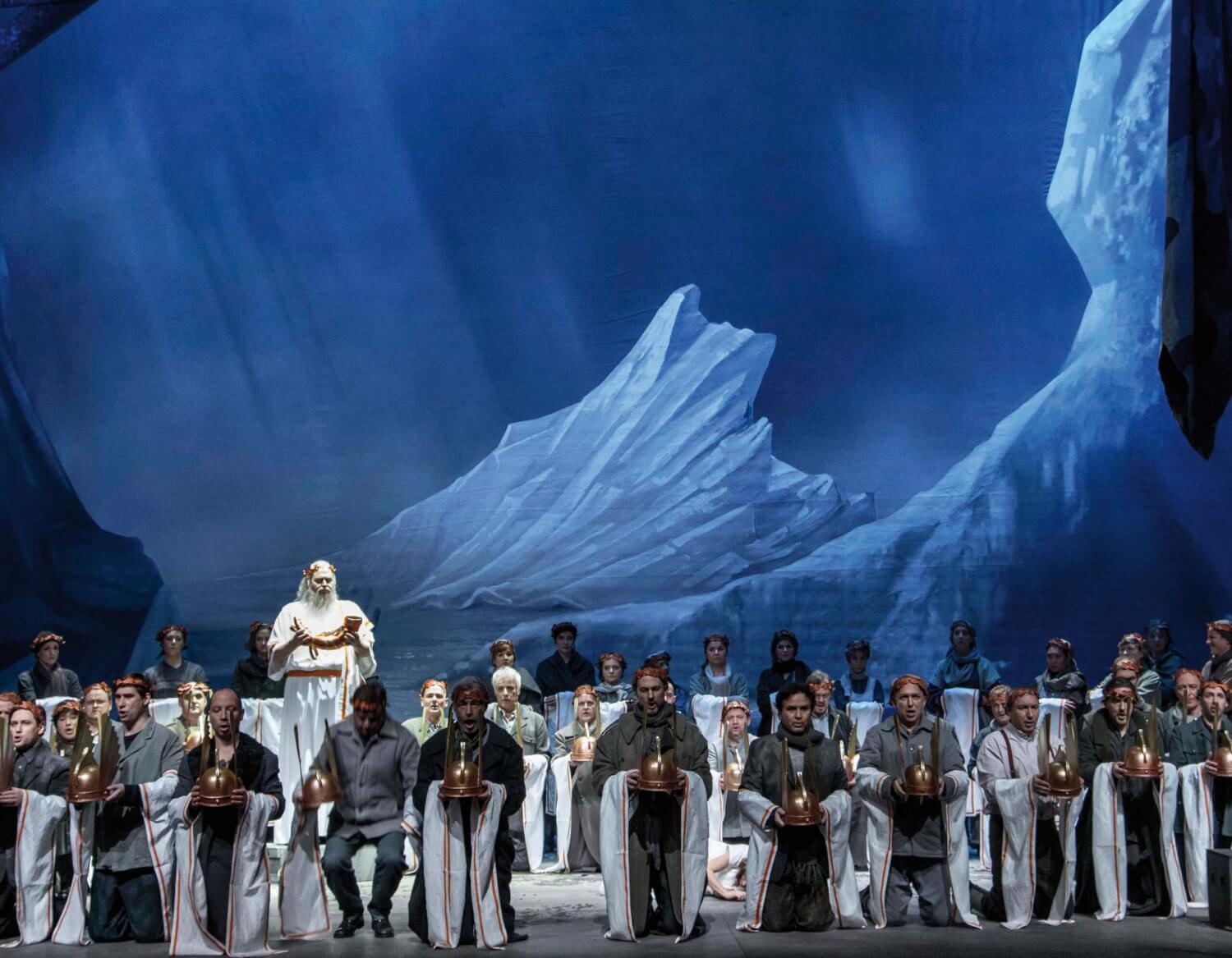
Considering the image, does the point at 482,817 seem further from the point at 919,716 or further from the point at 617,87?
the point at 617,87

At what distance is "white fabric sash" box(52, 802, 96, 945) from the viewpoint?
7328mm

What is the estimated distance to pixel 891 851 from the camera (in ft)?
25.4

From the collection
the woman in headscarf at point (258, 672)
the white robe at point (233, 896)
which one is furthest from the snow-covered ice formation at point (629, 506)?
the white robe at point (233, 896)

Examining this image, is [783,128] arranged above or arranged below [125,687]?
above

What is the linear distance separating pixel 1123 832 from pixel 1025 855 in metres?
0.61

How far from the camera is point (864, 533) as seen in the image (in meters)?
13.7

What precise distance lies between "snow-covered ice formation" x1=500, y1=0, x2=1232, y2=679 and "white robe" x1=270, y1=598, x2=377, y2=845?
13.0 ft

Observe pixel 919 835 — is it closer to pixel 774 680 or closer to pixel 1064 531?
pixel 774 680

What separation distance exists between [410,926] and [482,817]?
26.9 inches

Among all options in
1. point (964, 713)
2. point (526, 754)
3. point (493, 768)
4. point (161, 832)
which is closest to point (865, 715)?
point (964, 713)

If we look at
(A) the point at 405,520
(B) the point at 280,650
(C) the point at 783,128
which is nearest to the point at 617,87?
(C) the point at 783,128

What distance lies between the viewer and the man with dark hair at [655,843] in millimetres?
7340

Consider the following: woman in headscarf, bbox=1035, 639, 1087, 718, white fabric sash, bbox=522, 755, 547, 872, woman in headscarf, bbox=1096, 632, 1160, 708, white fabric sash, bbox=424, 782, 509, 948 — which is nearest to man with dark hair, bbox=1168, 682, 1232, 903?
woman in headscarf, bbox=1096, 632, 1160, 708

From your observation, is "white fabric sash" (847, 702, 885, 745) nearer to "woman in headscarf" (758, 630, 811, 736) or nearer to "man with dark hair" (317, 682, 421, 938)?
"woman in headscarf" (758, 630, 811, 736)
